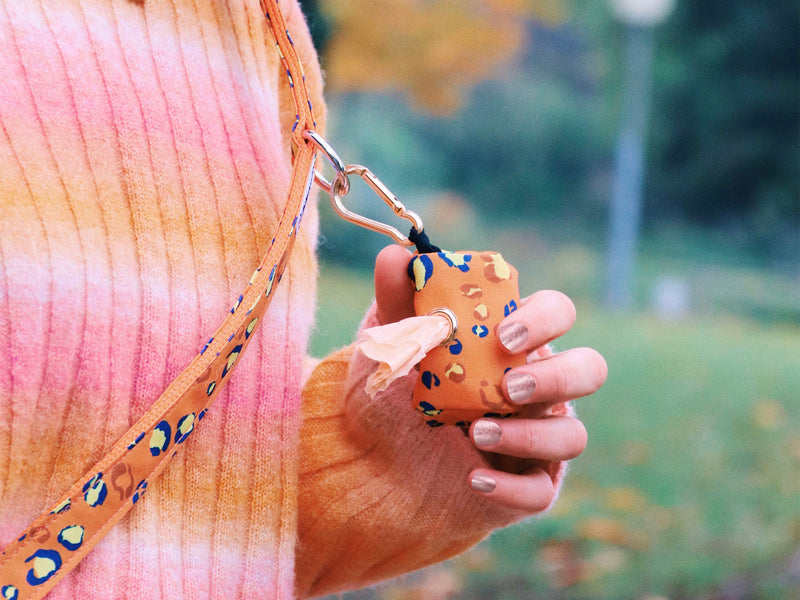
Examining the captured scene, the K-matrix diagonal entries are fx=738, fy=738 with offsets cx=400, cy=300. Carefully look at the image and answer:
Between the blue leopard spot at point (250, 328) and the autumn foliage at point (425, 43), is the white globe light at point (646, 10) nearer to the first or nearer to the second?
the autumn foliage at point (425, 43)

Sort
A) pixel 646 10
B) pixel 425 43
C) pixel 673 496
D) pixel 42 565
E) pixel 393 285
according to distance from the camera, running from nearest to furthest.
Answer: pixel 42 565, pixel 393 285, pixel 673 496, pixel 646 10, pixel 425 43

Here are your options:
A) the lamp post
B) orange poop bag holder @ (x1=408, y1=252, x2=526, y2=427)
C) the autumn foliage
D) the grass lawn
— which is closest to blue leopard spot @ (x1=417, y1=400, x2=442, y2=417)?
orange poop bag holder @ (x1=408, y1=252, x2=526, y2=427)

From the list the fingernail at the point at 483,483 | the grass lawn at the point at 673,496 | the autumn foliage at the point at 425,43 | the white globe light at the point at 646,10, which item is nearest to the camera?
the fingernail at the point at 483,483

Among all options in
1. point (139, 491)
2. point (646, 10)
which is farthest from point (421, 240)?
point (646, 10)

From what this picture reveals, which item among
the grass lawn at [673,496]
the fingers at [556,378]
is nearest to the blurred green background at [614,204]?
the grass lawn at [673,496]

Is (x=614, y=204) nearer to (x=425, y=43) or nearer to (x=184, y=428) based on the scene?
(x=425, y=43)

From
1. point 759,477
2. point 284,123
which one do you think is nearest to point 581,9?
point 759,477

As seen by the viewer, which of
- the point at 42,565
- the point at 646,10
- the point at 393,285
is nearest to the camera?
the point at 42,565
